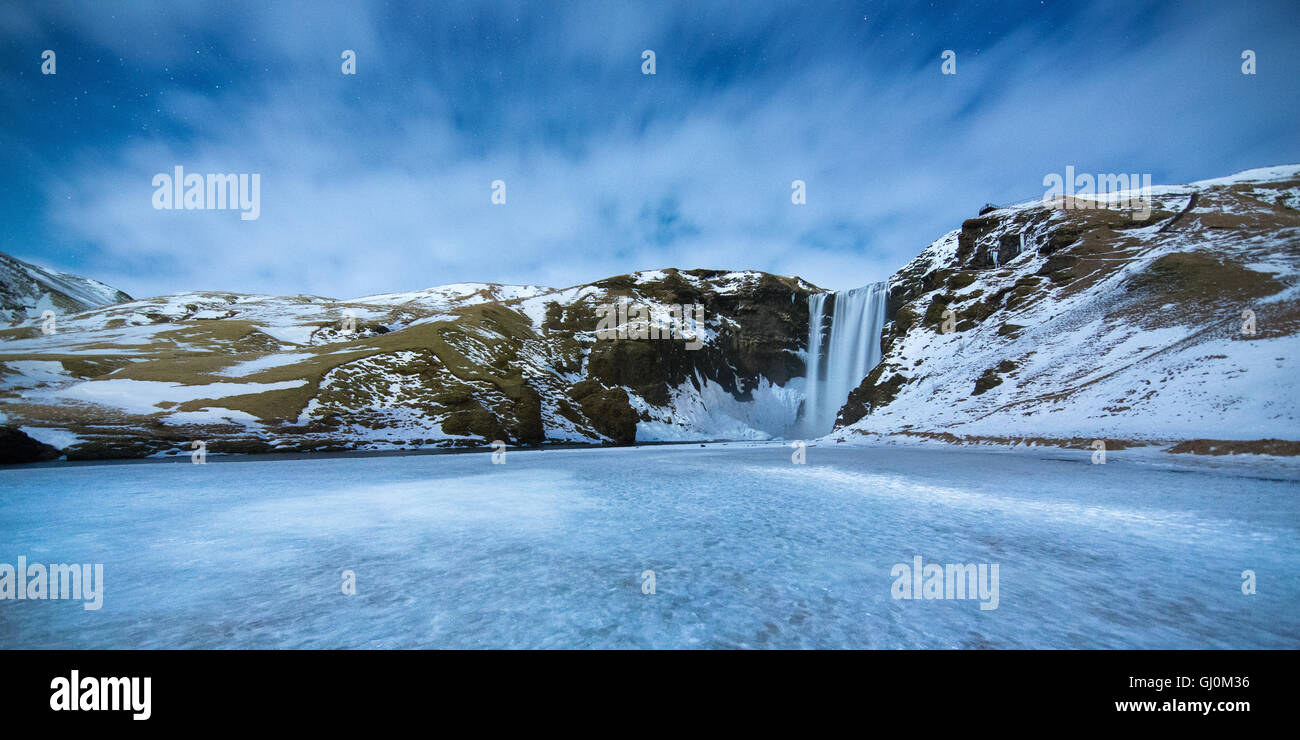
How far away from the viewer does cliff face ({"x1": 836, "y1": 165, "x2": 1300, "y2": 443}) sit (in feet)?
88.3

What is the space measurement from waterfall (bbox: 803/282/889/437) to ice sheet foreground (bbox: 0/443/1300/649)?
6887cm

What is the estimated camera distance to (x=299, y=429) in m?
41.1

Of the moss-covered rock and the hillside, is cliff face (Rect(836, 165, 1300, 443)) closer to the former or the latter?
the hillside

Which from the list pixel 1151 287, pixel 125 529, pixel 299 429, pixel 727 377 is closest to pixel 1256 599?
pixel 125 529

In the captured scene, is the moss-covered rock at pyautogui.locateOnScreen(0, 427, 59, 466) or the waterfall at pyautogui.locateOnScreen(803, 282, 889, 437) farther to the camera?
the waterfall at pyautogui.locateOnScreen(803, 282, 889, 437)

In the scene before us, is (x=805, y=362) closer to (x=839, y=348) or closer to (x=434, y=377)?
(x=839, y=348)

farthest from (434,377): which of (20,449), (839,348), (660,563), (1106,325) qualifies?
(839,348)

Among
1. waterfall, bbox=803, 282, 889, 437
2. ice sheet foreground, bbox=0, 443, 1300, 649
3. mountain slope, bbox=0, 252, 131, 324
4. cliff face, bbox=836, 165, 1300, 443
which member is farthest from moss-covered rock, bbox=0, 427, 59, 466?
mountain slope, bbox=0, 252, 131, 324

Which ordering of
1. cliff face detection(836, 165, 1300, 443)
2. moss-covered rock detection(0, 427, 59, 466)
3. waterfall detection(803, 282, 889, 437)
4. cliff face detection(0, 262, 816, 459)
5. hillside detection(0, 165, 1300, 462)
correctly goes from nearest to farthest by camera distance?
cliff face detection(836, 165, 1300, 443) < moss-covered rock detection(0, 427, 59, 466) < hillside detection(0, 165, 1300, 462) < cliff face detection(0, 262, 816, 459) < waterfall detection(803, 282, 889, 437)

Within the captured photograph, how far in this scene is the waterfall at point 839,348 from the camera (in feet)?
270

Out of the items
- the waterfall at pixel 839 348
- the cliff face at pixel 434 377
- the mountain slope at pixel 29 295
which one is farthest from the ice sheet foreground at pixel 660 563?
the mountain slope at pixel 29 295

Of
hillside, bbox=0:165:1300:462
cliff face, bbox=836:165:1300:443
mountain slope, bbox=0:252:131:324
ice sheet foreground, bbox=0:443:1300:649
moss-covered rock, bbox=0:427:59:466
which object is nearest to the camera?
ice sheet foreground, bbox=0:443:1300:649

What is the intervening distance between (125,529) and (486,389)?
47.1 m
